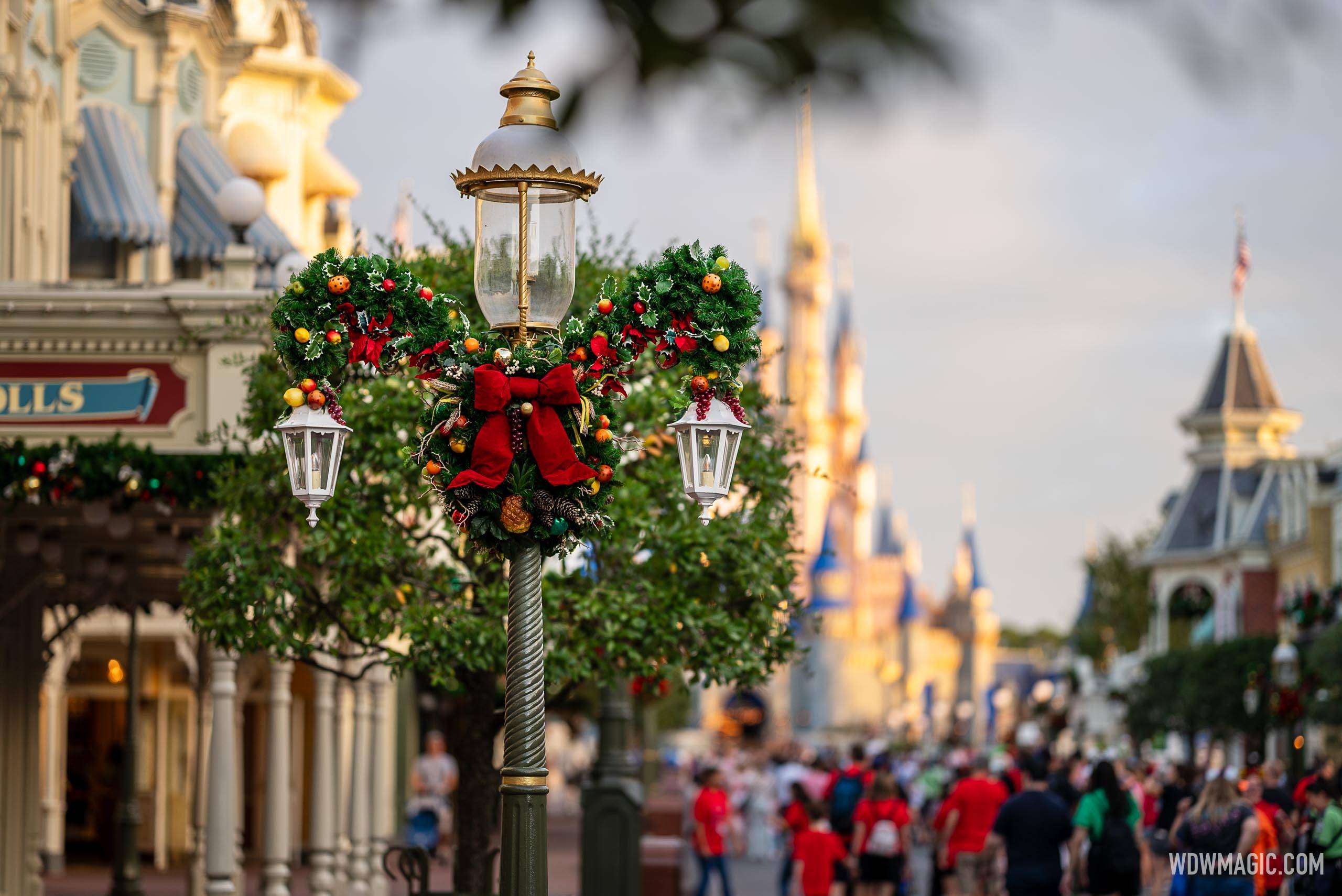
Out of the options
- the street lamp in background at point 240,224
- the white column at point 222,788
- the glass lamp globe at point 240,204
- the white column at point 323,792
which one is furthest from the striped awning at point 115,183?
the white column at point 222,788

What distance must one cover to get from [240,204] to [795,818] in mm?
9058

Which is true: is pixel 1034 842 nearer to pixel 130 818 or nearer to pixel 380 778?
pixel 380 778

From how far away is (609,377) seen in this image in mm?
8406

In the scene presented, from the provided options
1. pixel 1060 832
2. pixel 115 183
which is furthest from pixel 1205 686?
pixel 1060 832

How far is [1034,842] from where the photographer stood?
1431 cm

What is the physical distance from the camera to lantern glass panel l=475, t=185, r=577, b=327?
26.1 ft

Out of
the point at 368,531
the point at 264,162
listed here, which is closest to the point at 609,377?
the point at 368,531

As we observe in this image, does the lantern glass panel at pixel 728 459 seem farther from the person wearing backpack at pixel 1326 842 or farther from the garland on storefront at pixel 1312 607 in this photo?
the garland on storefront at pixel 1312 607

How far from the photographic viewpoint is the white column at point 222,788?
1380 centimetres

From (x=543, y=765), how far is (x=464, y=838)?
5.55 meters

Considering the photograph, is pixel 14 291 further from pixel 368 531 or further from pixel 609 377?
pixel 609 377

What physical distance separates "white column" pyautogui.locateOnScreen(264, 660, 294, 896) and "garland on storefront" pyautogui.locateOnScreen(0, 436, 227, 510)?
3006 mm

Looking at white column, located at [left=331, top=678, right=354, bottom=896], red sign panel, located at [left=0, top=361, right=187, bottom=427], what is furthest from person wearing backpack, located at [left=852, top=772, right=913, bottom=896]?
red sign panel, located at [left=0, top=361, right=187, bottom=427]

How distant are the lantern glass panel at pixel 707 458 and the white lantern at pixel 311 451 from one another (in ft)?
4.77
